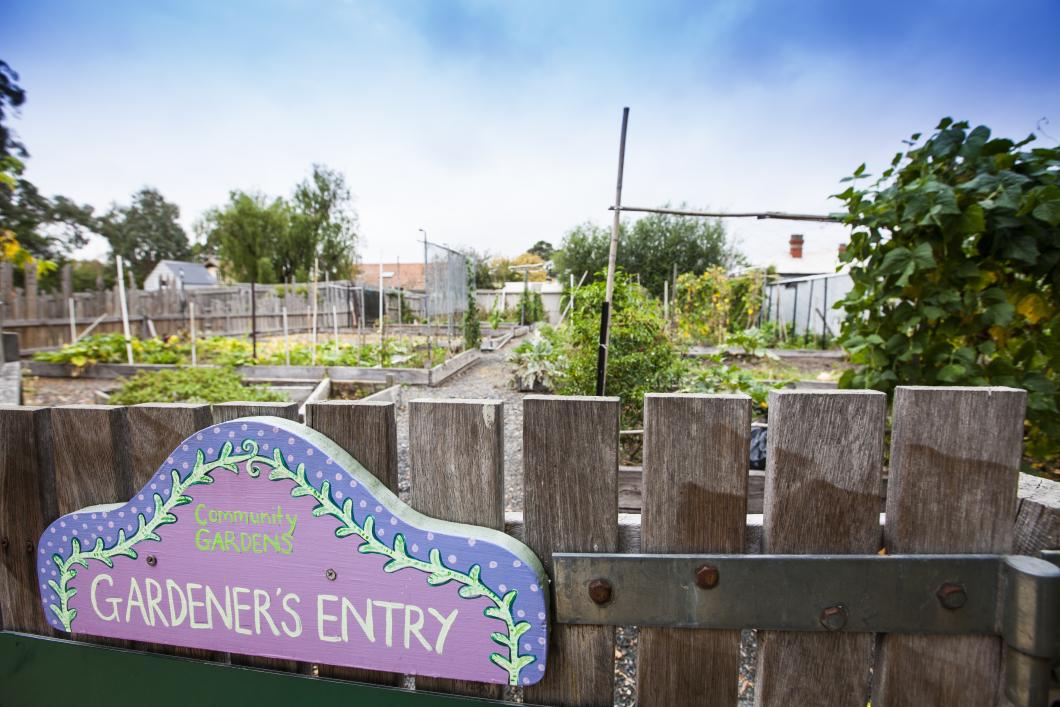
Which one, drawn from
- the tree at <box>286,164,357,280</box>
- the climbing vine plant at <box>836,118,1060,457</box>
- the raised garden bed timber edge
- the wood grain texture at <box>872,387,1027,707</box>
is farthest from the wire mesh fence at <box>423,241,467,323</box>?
the tree at <box>286,164,357,280</box>

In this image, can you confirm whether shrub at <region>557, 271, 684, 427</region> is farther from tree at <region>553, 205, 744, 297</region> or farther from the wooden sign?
tree at <region>553, 205, 744, 297</region>

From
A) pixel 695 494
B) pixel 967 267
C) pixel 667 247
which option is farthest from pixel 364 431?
pixel 667 247

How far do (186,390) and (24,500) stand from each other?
5.46m

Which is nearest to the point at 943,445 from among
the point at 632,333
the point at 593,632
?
the point at 593,632

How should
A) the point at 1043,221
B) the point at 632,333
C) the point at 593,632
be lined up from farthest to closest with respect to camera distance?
1. the point at 632,333
2. the point at 1043,221
3. the point at 593,632

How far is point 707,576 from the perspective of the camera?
78 cm

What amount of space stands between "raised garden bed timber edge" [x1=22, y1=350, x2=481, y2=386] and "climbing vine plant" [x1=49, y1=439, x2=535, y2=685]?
23.6 ft

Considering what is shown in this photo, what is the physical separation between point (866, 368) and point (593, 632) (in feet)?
6.21

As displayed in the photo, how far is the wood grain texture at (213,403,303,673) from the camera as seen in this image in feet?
2.99

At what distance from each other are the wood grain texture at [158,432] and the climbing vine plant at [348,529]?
0.23 feet

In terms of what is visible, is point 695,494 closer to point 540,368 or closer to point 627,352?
point 627,352

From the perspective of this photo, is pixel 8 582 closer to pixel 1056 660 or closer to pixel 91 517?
pixel 91 517

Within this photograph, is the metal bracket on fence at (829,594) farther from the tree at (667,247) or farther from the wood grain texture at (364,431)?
the tree at (667,247)

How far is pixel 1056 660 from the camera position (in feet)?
2.38
